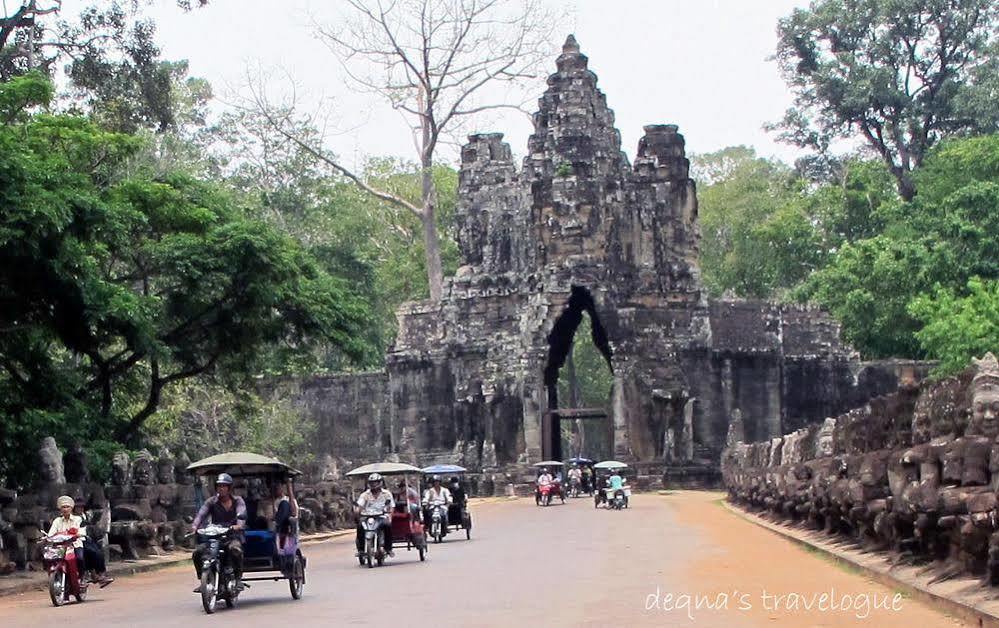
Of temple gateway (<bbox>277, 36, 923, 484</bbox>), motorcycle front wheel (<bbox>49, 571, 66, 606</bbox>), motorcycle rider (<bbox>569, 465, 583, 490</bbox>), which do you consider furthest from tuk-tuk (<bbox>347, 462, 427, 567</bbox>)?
temple gateway (<bbox>277, 36, 923, 484</bbox>)

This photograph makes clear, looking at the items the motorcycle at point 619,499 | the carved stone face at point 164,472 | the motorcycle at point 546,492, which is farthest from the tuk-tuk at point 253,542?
the motorcycle at point 546,492

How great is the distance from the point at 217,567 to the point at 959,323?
114ft

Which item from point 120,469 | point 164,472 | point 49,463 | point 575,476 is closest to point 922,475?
point 49,463

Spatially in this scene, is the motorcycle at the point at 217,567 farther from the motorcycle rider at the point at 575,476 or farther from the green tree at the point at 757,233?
the green tree at the point at 757,233

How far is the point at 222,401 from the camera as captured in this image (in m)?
47.2

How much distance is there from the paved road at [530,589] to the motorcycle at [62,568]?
0.77ft

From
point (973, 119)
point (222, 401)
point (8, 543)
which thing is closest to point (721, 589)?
point (8, 543)

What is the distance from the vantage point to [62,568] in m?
16.8

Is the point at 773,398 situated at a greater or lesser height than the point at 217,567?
greater

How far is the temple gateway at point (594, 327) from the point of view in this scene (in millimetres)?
52031

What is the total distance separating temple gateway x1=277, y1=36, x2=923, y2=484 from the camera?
52.0 meters

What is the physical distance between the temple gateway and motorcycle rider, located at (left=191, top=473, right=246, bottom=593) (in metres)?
35.4

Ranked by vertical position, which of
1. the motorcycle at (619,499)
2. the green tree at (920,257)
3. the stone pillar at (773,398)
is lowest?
the motorcycle at (619,499)

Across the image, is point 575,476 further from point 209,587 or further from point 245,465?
point 209,587
